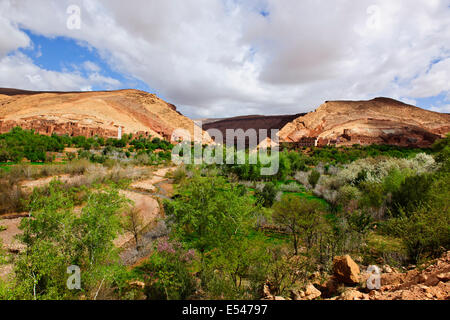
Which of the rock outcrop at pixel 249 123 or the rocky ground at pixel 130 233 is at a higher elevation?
the rock outcrop at pixel 249 123

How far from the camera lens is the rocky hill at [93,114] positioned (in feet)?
139

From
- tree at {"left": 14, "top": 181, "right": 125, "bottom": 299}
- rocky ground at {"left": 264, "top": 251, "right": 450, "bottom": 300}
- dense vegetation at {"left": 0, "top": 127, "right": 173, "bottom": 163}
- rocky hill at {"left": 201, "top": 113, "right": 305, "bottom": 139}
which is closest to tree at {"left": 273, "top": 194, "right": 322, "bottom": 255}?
rocky ground at {"left": 264, "top": 251, "right": 450, "bottom": 300}

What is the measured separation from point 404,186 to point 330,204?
4329 millimetres

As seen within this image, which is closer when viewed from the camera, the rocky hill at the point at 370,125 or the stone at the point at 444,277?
the stone at the point at 444,277

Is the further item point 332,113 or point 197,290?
point 332,113

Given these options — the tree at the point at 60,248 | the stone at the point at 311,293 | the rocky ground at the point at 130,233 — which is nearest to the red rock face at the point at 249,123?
the rocky ground at the point at 130,233

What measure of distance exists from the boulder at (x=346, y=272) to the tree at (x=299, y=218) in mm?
3157

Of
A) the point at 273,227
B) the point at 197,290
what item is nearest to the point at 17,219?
the point at 197,290

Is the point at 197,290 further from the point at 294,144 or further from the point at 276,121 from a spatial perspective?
the point at 276,121

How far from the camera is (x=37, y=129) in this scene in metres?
40.7

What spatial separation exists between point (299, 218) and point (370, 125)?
5253 cm

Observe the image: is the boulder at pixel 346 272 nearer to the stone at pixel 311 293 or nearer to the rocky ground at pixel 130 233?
the stone at pixel 311 293

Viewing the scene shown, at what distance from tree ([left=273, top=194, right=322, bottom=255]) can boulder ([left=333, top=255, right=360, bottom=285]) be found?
3157 mm
